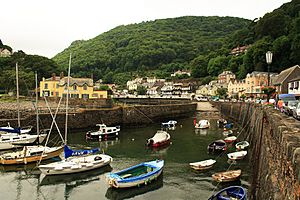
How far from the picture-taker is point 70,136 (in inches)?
1467

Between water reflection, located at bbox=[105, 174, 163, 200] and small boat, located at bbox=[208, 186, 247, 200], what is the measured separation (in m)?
5.15

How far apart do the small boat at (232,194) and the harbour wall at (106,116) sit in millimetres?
30417

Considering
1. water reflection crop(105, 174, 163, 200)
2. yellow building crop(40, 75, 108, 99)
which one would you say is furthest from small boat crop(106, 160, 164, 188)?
yellow building crop(40, 75, 108, 99)

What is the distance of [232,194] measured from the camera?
15258 millimetres

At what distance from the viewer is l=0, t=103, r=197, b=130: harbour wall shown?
40.0 m

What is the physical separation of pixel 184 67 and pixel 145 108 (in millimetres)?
121858

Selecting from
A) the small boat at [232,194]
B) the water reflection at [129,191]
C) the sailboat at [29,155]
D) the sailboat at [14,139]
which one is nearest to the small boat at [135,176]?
the water reflection at [129,191]

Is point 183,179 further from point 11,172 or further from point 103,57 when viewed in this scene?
point 103,57

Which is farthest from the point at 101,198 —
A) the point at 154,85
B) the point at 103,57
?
the point at 103,57

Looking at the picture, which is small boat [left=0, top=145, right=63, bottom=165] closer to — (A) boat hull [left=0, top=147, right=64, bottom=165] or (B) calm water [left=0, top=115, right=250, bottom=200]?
(A) boat hull [left=0, top=147, right=64, bottom=165]

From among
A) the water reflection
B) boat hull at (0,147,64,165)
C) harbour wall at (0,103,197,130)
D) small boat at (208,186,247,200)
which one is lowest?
the water reflection

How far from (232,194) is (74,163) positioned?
1231 centimetres

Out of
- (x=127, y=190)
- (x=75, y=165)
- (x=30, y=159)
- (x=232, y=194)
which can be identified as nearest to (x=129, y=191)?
(x=127, y=190)

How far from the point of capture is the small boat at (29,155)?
932 inches
